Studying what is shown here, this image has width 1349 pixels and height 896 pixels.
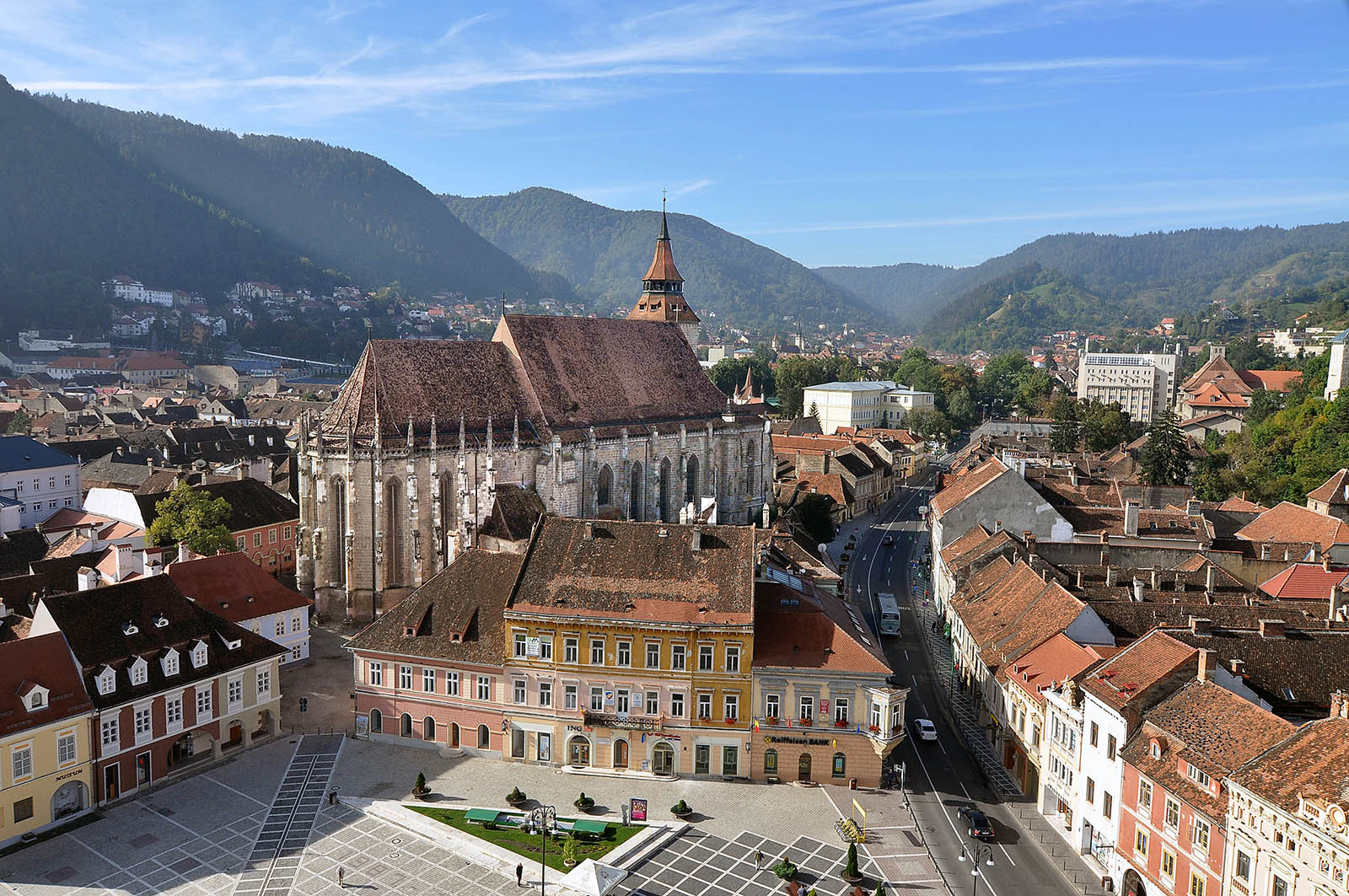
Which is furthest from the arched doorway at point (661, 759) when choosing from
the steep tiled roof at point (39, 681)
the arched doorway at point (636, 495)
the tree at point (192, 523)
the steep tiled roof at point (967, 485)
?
the tree at point (192, 523)

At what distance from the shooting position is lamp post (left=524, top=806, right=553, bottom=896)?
1428 inches

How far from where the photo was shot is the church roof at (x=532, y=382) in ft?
221

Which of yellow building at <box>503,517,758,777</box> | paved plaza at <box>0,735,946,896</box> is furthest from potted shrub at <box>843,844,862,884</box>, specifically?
yellow building at <box>503,517,758,777</box>

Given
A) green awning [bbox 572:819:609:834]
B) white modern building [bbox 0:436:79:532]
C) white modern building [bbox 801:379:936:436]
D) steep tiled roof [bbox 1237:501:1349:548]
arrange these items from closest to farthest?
1. green awning [bbox 572:819:609:834]
2. steep tiled roof [bbox 1237:501:1349:548]
3. white modern building [bbox 0:436:79:532]
4. white modern building [bbox 801:379:936:436]

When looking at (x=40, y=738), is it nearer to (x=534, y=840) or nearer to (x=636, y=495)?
(x=534, y=840)

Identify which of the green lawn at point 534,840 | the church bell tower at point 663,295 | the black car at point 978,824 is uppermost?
the church bell tower at point 663,295

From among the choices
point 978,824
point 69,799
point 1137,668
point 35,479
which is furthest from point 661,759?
point 35,479

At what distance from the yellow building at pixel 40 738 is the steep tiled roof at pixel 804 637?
28.6 metres

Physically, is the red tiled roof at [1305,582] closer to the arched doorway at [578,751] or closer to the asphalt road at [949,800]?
the asphalt road at [949,800]

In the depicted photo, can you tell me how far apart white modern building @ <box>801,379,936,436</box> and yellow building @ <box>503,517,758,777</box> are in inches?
5227

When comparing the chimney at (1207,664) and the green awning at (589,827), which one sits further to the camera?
the green awning at (589,827)

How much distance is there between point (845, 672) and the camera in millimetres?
44562

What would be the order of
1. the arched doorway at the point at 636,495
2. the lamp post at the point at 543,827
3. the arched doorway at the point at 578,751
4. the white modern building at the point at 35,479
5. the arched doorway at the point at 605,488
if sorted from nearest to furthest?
the lamp post at the point at 543,827 → the arched doorway at the point at 578,751 → the arched doorway at the point at 605,488 → the arched doorway at the point at 636,495 → the white modern building at the point at 35,479

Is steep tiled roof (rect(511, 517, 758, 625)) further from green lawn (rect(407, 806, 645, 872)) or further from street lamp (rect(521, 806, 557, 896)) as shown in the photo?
green lawn (rect(407, 806, 645, 872))
